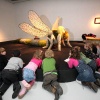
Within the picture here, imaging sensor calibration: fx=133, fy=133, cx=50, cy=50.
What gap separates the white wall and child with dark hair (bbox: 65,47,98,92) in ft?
9.50

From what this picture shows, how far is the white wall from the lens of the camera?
460 cm

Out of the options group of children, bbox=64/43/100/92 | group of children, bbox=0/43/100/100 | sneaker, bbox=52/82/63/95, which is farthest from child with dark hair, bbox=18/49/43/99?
group of children, bbox=64/43/100/92

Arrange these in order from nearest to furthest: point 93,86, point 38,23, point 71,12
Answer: point 93,86 → point 38,23 → point 71,12

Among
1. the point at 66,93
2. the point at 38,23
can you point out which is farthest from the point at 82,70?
the point at 38,23

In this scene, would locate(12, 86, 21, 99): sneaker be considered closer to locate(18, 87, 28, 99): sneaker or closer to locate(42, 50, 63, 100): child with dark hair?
locate(18, 87, 28, 99): sneaker

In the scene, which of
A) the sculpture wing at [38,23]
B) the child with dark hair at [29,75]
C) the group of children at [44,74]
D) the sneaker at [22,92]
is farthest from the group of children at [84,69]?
the sculpture wing at [38,23]

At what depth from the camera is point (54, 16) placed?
4742 mm

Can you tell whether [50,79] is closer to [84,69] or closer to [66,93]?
[66,93]

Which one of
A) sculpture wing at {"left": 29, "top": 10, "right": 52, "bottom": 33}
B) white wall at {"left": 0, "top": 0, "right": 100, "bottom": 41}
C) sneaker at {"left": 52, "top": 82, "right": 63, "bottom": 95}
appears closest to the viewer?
sneaker at {"left": 52, "top": 82, "right": 63, "bottom": 95}

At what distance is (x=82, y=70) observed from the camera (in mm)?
1910

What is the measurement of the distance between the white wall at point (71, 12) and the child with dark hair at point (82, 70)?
114 inches

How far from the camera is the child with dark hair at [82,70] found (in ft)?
6.12

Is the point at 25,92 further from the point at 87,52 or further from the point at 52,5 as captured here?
the point at 52,5

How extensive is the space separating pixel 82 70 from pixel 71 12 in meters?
3.22
